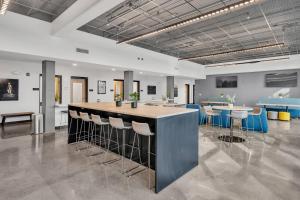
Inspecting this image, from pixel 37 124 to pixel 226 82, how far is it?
40.4ft

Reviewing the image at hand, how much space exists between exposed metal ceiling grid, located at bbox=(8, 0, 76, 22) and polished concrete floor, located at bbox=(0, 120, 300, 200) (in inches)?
143

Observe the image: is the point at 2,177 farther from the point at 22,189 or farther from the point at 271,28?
the point at 271,28

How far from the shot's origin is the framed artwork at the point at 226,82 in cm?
1286

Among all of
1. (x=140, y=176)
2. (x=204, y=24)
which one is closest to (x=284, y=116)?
(x=204, y=24)

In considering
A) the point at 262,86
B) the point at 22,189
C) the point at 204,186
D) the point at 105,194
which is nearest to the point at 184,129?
the point at 204,186

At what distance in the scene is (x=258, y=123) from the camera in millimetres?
6250

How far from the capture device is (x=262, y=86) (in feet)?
38.1

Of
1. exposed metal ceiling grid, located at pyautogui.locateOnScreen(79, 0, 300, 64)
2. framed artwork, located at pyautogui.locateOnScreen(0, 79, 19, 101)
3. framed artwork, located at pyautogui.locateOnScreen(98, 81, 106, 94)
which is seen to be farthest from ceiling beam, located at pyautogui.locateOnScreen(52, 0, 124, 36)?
framed artwork, located at pyautogui.locateOnScreen(98, 81, 106, 94)

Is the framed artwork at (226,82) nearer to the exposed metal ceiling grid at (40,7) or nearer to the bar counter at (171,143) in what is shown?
the bar counter at (171,143)

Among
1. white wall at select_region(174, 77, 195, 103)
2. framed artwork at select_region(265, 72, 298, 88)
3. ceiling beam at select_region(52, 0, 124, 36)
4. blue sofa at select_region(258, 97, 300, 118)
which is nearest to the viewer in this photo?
ceiling beam at select_region(52, 0, 124, 36)

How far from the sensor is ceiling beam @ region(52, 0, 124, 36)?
3.55 metres

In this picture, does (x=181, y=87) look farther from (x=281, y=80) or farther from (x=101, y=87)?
(x=101, y=87)

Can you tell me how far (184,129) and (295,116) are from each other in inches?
388

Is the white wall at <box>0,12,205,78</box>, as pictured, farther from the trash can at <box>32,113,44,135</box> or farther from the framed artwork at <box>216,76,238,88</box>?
the framed artwork at <box>216,76,238,88</box>
